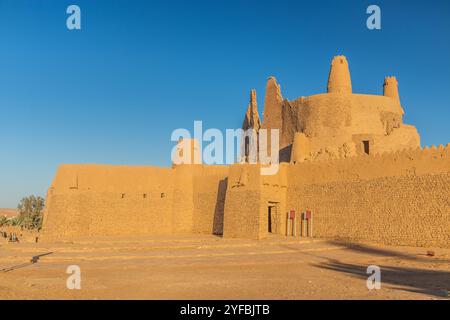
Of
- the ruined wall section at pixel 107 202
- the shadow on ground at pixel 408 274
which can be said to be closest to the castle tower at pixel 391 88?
the ruined wall section at pixel 107 202

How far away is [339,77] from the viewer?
32062 mm

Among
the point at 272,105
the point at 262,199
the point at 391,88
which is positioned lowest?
the point at 262,199

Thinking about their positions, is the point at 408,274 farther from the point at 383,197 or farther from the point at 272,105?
the point at 272,105

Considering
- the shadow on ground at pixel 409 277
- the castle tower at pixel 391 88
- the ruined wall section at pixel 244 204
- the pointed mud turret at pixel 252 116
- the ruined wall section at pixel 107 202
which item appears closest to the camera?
the shadow on ground at pixel 409 277

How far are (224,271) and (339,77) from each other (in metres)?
22.7

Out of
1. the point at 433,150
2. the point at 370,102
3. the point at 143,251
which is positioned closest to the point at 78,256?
the point at 143,251

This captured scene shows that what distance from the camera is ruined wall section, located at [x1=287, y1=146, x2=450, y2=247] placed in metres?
17.1

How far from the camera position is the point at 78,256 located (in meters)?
15.2

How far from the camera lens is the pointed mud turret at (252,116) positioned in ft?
132

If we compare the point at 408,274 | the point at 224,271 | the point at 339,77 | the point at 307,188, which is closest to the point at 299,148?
the point at 339,77

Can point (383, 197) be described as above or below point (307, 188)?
below

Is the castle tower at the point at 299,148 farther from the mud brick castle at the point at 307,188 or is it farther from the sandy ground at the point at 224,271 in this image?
the sandy ground at the point at 224,271

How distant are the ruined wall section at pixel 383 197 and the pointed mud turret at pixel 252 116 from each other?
1753 cm
